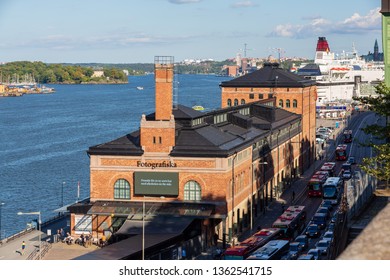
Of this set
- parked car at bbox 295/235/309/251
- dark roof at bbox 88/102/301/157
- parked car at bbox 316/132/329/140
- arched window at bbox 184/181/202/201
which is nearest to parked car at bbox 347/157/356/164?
dark roof at bbox 88/102/301/157

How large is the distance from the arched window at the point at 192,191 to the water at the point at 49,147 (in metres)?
14.4

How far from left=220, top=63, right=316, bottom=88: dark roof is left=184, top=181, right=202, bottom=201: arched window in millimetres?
30528

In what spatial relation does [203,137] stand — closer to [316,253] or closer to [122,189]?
[122,189]

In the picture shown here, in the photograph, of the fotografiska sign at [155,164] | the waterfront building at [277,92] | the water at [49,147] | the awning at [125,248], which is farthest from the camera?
the waterfront building at [277,92]

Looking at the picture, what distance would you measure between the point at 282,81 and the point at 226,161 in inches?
1221

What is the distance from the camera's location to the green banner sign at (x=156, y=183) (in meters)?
43.2

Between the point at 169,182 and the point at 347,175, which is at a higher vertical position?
the point at 169,182

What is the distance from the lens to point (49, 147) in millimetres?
97812

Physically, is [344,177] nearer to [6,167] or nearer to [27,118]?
[6,167]

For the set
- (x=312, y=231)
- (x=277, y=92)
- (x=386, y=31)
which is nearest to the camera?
(x=386, y=31)

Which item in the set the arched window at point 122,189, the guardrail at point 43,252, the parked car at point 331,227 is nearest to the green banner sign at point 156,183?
the arched window at point 122,189

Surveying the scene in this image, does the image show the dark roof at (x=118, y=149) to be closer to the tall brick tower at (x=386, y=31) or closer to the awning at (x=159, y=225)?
the awning at (x=159, y=225)

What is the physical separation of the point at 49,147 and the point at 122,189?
55.1m

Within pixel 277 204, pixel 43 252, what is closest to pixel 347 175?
pixel 277 204
